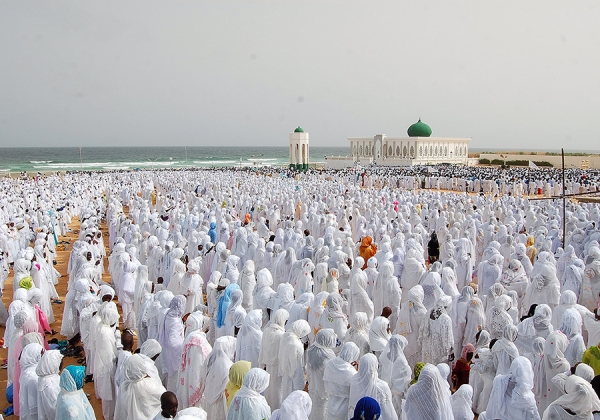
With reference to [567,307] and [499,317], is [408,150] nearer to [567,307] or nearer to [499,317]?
[567,307]

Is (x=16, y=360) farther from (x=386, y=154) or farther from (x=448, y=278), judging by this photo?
(x=386, y=154)

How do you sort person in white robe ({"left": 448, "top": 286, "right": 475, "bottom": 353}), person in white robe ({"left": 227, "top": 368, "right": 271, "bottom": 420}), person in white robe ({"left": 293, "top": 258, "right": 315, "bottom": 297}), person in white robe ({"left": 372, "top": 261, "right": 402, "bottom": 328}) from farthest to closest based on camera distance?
person in white robe ({"left": 293, "top": 258, "right": 315, "bottom": 297}) < person in white robe ({"left": 372, "top": 261, "right": 402, "bottom": 328}) < person in white robe ({"left": 448, "top": 286, "right": 475, "bottom": 353}) < person in white robe ({"left": 227, "top": 368, "right": 271, "bottom": 420})

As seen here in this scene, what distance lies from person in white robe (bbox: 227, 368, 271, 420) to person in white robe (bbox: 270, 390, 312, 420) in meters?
0.11

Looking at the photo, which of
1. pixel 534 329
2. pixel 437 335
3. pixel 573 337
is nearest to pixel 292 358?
pixel 437 335

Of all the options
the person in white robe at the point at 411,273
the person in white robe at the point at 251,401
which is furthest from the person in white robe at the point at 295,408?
the person in white robe at the point at 411,273

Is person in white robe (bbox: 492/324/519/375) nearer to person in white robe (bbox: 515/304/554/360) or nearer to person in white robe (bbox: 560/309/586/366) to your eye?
person in white robe (bbox: 515/304/554/360)

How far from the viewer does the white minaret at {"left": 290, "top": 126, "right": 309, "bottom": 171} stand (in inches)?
1548

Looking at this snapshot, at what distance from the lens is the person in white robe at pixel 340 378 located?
3.52 m

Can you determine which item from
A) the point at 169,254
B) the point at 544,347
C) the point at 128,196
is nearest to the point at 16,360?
the point at 169,254

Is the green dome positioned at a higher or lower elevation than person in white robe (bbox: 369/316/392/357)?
higher

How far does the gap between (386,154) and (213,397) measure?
3794 centimetres

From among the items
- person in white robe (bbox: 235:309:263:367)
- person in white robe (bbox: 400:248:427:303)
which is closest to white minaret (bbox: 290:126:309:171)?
person in white robe (bbox: 400:248:427:303)

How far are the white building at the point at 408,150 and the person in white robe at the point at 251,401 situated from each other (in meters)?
36.4

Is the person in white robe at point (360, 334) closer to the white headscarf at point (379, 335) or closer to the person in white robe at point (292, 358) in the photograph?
the white headscarf at point (379, 335)
